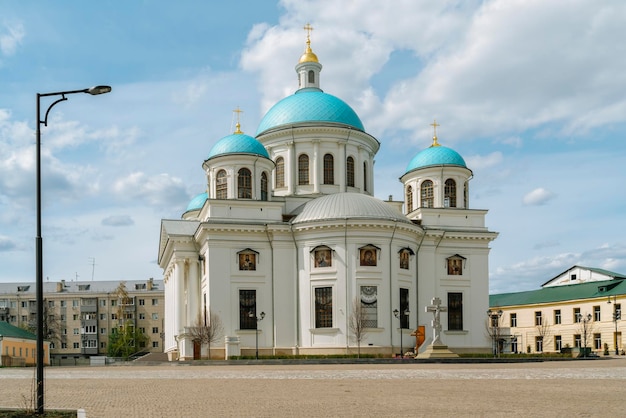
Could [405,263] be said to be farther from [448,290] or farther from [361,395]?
[361,395]

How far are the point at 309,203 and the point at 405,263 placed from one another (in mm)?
7030

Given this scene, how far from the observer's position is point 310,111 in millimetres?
54906

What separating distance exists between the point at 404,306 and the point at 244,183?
12.5m

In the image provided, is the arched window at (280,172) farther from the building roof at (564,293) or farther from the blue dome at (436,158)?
the building roof at (564,293)

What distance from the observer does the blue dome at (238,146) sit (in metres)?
49.4

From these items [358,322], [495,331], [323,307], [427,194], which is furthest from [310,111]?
[495,331]

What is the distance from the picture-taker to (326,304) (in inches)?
1848

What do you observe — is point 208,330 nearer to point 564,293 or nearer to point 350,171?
point 350,171

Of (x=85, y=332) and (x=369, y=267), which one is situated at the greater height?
(x=369, y=267)

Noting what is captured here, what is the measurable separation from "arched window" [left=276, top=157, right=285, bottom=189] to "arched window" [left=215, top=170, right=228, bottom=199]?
5.87 m

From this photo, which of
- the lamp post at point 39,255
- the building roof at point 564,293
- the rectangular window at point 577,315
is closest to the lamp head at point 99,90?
the lamp post at point 39,255

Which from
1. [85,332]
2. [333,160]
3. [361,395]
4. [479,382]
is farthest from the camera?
[85,332]

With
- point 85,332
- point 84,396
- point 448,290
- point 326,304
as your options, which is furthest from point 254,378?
point 85,332

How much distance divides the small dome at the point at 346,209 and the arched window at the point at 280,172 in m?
5.76
